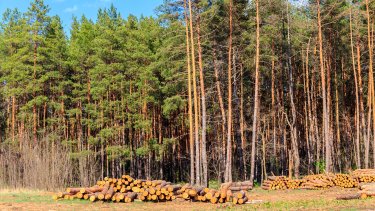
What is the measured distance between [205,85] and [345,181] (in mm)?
12240

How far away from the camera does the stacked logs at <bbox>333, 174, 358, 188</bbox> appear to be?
22.0 meters

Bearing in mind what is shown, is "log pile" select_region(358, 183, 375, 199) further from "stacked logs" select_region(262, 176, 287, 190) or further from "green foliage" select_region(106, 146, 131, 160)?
"green foliage" select_region(106, 146, 131, 160)

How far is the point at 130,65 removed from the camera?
33406 millimetres

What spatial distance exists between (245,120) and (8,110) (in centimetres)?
2161


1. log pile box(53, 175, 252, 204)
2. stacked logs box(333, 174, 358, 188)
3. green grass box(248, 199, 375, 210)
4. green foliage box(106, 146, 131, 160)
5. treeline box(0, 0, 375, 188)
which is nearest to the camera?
green grass box(248, 199, 375, 210)

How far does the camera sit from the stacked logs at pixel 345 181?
2197cm

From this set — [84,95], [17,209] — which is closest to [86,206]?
[17,209]

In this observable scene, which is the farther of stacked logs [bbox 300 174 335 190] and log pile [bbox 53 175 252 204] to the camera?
stacked logs [bbox 300 174 335 190]

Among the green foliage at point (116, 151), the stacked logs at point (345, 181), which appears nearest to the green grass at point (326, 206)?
the stacked logs at point (345, 181)

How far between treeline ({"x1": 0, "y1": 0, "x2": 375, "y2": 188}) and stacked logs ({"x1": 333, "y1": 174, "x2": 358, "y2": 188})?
4436 mm

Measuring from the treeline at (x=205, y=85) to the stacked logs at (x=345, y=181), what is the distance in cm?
444

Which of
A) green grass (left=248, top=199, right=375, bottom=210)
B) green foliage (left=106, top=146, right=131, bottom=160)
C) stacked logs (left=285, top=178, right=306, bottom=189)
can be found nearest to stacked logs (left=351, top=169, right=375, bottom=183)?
stacked logs (left=285, top=178, right=306, bottom=189)

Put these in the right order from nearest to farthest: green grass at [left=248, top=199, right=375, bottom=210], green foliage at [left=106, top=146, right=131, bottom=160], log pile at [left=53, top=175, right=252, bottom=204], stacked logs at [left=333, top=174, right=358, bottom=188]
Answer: green grass at [left=248, top=199, right=375, bottom=210]
log pile at [left=53, top=175, right=252, bottom=204]
stacked logs at [left=333, top=174, right=358, bottom=188]
green foliage at [left=106, top=146, right=131, bottom=160]

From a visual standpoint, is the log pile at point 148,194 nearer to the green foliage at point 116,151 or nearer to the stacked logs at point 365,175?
the stacked logs at point 365,175
